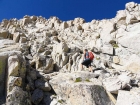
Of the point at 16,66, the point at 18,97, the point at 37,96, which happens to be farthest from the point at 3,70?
the point at 37,96

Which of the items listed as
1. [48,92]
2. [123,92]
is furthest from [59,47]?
[123,92]

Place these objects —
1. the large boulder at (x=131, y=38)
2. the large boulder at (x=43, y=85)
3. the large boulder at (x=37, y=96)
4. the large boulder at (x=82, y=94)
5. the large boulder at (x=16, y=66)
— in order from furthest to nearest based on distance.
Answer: the large boulder at (x=131, y=38), the large boulder at (x=43, y=85), the large boulder at (x=16, y=66), the large boulder at (x=37, y=96), the large boulder at (x=82, y=94)

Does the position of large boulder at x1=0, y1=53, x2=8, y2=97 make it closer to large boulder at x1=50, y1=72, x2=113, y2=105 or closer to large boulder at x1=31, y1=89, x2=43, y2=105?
large boulder at x1=31, y1=89, x2=43, y2=105

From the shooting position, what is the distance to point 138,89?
51.6 feet

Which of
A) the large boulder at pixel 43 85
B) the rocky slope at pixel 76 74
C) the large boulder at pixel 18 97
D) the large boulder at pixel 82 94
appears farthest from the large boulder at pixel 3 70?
the large boulder at pixel 82 94

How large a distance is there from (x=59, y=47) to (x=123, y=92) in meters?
16.8

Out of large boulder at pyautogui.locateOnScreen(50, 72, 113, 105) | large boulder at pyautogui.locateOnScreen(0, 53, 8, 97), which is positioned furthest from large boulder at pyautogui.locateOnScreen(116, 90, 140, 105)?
large boulder at pyautogui.locateOnScreen(0, 53, 8, 97)

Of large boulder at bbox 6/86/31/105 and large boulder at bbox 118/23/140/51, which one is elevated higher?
large boulder at bbox 118/23/140/51

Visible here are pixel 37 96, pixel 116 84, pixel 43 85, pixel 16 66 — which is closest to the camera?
pixel 116 84

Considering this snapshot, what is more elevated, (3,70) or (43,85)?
(3,70)

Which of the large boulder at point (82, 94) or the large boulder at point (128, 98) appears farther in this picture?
the large boulder at point (82, 94)

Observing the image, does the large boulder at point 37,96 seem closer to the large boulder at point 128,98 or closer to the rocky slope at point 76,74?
the rocky slope at point 76,74

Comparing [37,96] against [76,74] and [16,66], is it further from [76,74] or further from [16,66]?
[76,74]

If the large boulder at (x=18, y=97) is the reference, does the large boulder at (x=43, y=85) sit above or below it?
above
